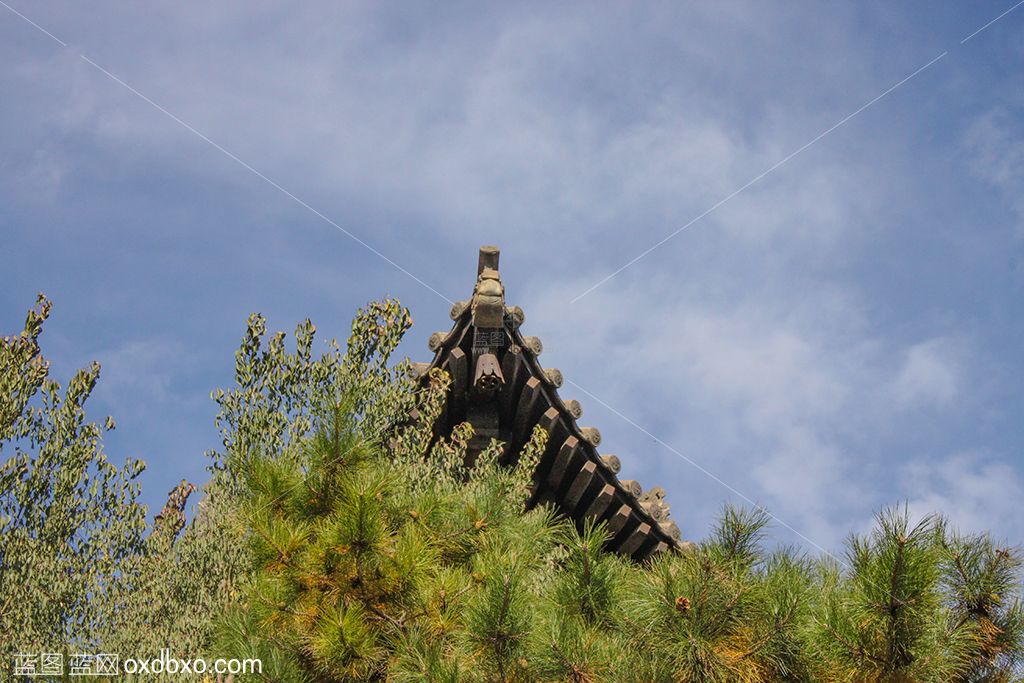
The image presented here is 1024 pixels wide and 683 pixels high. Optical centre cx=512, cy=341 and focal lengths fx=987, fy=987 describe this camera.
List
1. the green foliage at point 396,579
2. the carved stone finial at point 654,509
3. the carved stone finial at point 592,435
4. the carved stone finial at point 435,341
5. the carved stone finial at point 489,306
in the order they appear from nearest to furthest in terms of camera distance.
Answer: the green foliage at point 396,579 < the carved stone finial at point 489,306 < the carved stone finial at point 435,341 < the carved stone finial at point 592,435 < the carved stone finial at point 654,509

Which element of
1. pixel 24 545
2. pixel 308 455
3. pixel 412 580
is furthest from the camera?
pixel 24 545

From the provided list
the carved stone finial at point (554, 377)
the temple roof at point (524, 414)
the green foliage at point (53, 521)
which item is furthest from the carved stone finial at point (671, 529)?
the green foliage at point (53, 521)

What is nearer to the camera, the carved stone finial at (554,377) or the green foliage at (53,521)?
the green foliage at (53,521)

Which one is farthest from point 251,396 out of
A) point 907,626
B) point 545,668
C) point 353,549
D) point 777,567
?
point 907,626

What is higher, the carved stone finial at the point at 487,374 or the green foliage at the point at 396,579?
the carved stone finial at the point at 487,374

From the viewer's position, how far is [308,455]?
20.2 feet

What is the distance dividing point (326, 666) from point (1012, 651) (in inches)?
139

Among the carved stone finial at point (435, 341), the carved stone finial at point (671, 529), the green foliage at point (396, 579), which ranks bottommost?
the green foliage at point (396, 579)

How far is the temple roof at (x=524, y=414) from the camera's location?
362 inches

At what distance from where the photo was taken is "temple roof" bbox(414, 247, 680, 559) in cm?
920

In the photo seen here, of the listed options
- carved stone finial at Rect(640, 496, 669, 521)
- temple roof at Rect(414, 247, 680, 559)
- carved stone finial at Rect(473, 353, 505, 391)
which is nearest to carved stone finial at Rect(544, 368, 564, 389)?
temple roof at Rect(414, 247, 680, 559)

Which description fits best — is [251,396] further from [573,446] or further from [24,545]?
[573,446]

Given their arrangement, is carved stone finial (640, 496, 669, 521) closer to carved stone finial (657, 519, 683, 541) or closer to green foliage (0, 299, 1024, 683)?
carved stone finial (657, 519, 683, 541)

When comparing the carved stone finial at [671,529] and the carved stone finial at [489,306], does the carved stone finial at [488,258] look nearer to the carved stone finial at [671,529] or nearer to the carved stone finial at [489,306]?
the carved stone finial at [489,306]
